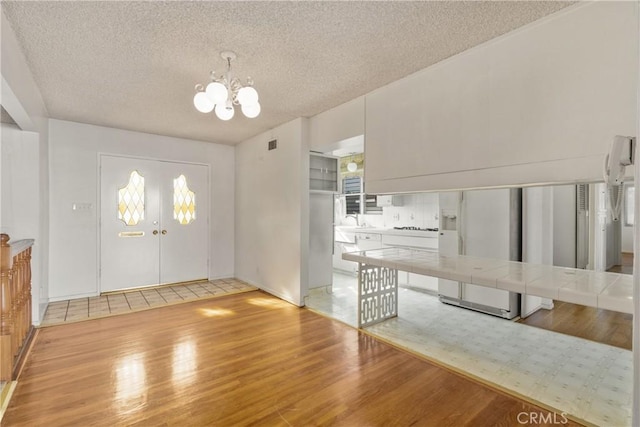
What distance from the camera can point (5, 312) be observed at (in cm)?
224

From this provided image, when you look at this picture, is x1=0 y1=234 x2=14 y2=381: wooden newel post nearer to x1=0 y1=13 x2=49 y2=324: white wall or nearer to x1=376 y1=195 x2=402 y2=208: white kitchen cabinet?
x1=0 y1=13 x2=49 y2=324: white wall

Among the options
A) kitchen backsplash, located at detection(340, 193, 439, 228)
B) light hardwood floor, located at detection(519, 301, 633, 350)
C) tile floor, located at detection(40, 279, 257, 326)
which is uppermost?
kitchen backsplash, located at detection(340, 193, 439, 228)

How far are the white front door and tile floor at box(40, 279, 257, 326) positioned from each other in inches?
10.7

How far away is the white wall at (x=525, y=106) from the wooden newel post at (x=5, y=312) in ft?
10.8

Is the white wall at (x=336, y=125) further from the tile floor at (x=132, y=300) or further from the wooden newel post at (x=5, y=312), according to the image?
the wooden newel post at (x=5, y=312)

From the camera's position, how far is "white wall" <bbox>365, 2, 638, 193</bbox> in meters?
1.89

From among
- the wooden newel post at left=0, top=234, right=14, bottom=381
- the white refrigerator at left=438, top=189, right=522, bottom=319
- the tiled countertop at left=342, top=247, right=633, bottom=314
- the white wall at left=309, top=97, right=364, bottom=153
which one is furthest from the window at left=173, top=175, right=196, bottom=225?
the white refrigerator at left=438, top=189, right=522, bottom=319

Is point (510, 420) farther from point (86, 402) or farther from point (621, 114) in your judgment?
point (86, 402)

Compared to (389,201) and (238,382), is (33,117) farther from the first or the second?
(389,201)

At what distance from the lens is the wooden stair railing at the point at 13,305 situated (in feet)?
7.24

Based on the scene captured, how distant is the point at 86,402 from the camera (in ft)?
6.94

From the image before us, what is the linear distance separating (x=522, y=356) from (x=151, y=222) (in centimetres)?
533

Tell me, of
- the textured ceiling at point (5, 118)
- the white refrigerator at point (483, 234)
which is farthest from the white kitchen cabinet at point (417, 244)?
the textured ceiling at point (5, 118)

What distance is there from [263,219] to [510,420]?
398 centimetres
